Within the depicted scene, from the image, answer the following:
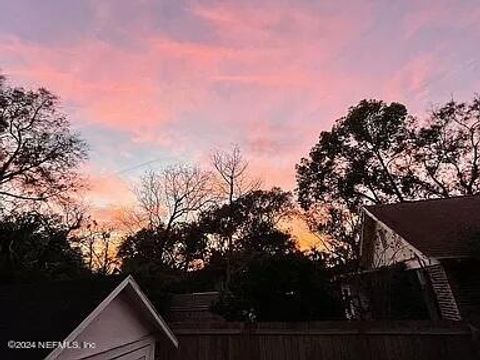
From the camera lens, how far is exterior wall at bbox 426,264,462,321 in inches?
429

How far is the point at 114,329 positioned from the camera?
4.49 m

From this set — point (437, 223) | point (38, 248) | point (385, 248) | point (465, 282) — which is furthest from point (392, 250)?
point (38, 248)

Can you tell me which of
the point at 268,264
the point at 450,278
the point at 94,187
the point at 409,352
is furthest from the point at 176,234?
the point at 409,352

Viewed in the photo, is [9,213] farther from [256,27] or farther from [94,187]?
[256,27]

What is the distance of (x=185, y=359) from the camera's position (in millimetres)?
8625

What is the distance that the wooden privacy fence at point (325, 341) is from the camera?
7570 millimetres

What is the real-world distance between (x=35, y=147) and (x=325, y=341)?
1830 centimetres

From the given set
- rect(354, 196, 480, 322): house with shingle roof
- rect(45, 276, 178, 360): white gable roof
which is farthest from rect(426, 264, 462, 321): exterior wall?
rect(45, 276, 178, 360): white gable roof

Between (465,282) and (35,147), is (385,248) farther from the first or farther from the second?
(35,147)

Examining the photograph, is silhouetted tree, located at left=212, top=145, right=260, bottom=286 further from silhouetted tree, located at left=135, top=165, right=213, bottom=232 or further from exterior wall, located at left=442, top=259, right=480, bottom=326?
exterior wall, located at left=442, top=259, right=480, bottom=326

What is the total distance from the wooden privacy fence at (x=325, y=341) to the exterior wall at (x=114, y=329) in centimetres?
351

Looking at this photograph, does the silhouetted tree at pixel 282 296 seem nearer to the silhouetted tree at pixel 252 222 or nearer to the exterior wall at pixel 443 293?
the exterior wall at pixel 443 293

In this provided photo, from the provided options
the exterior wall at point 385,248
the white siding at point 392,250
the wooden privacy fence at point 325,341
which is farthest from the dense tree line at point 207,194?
the wooden privacy fence at point 325,341

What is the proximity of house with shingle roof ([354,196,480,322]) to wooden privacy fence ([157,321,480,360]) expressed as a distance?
1.09 meters
